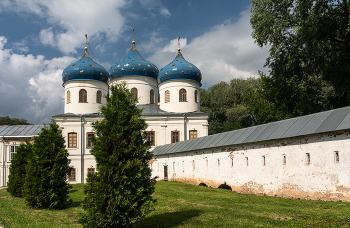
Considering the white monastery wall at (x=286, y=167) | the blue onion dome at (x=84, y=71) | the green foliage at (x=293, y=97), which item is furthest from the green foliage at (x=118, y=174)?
the blue onion dome at (x=84, y=71)

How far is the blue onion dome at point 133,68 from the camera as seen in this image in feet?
104

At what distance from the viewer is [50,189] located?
11.6 m

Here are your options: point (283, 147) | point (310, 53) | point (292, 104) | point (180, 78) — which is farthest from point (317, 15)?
point (180, 78)

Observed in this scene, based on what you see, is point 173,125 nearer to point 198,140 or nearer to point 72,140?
point 72,140

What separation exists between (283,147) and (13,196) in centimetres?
1231

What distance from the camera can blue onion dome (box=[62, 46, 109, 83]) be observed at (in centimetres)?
3034

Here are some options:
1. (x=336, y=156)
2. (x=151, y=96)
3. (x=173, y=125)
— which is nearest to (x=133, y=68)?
(x=151, y=96)

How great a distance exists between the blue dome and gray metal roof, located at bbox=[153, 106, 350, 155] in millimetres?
12349

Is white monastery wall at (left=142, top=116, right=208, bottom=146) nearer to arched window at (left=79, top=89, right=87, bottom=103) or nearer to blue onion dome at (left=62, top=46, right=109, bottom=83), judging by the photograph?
arched window at (left=79, top=89, right=87, bottom=103)

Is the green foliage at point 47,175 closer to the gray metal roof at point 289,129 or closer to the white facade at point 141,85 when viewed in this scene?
the gray metal roof at point 289,129

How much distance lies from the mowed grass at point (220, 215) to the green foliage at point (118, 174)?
81 centimetres

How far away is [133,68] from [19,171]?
18229 millimetres

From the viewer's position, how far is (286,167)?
13.0 metres

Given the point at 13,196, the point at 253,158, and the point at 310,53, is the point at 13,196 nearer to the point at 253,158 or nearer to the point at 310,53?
the point at 253,158
